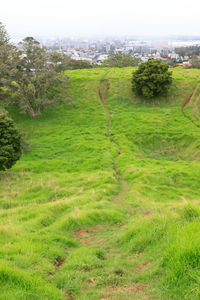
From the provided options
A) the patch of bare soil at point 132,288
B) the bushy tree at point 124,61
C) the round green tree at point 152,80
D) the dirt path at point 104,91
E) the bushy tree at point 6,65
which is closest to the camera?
the patch of bare soil at point 132,288

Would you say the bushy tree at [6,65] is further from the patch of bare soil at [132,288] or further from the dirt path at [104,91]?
the patch of bare soil at [132,288]

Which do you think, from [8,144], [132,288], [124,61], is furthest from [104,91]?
[132,288]

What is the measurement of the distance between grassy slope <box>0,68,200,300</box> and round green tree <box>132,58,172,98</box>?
2027mm

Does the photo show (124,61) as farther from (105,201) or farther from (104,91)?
→ (105,201)

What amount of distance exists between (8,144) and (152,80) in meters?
27.1

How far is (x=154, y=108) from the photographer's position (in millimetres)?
38688

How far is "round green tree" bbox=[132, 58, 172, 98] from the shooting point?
39312mm

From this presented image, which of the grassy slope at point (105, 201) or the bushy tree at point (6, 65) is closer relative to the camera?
the grassy slope at point (105, 201)

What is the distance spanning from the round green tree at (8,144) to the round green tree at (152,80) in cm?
2449

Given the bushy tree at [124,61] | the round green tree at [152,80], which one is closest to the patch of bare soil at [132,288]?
the round green tree at [152,80]

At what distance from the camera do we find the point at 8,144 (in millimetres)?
21922

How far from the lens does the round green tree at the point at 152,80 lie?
39.3m

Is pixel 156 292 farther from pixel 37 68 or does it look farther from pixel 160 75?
pixel 160 75

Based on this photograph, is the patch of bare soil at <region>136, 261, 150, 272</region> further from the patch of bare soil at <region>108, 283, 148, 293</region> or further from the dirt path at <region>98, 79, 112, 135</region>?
the dirt path at <region>98, 79, 112, 135</region>
